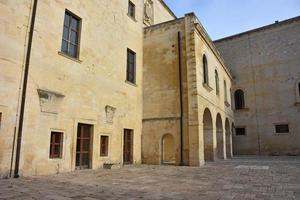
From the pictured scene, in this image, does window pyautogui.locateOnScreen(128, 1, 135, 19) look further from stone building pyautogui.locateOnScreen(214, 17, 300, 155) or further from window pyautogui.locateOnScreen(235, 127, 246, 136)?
window pyautogui.locateOnScreen(235, 127, 246, 136)

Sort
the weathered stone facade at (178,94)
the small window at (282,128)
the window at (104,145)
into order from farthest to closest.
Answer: the small window at (282,128), the weathered stone facade at (178,94), the window at (104,145)

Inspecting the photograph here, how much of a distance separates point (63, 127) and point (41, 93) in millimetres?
1481

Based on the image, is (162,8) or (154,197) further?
(162,8)

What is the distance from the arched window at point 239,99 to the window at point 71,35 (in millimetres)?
17373

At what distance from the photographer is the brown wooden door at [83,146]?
32.1 feet

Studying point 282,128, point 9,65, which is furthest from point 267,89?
point 9,65

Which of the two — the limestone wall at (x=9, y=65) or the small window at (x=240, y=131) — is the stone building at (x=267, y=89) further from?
the limestone wall at (x=9, y=65)

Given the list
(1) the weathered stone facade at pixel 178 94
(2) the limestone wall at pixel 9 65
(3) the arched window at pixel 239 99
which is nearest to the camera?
(2) the limestone wall at pixel 9 65

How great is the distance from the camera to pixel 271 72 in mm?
22062

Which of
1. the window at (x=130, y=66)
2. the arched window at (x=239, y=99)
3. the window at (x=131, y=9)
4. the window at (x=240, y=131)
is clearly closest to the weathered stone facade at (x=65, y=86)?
the window at (x=130, y=66)

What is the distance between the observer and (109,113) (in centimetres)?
1129

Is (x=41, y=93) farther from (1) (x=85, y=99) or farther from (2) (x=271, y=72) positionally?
(2) (x=271, y=72)

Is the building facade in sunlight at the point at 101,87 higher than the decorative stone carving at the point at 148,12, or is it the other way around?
the decorative stone carving at the point at 148,12

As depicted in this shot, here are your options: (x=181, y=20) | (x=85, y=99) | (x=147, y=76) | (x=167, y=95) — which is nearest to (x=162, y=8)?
(x=181, y=20)
